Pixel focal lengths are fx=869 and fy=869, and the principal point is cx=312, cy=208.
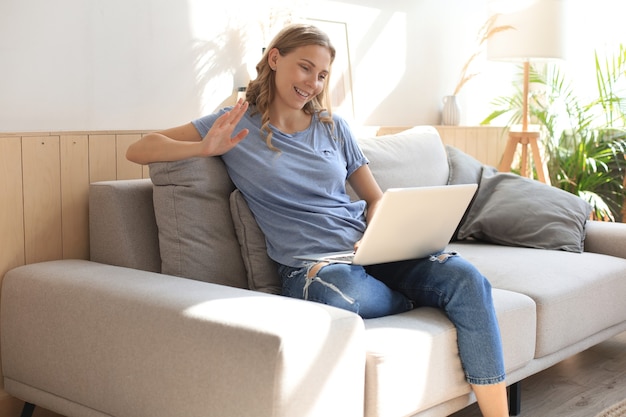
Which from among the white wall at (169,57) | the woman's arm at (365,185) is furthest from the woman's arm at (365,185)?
the white wall at (169,57)

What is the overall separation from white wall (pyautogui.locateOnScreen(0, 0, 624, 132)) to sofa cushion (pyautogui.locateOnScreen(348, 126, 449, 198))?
55 cm

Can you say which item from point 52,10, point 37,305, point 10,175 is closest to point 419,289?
point 37,305

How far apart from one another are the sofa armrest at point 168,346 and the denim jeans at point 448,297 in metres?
0.22

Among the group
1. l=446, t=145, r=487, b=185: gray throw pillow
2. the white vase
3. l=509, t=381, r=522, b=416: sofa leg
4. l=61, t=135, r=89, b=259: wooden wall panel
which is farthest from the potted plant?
l=61, t=135, r=89, b=259: wooden wall panel

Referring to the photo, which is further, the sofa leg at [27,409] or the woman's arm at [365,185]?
the woman's arm at [365,185]

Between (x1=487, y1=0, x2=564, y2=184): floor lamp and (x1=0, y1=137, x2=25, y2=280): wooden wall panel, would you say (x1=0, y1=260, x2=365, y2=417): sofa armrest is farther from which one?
(x1=487, y1=0, x2=564, y2=184): floor lamp

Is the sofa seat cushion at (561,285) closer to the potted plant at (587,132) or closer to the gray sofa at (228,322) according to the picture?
the gray sofa at (228,322)

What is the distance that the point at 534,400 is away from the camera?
9.41ft

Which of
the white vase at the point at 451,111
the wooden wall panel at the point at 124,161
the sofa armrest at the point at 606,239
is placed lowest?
the sofa armrest at the point at 606,239

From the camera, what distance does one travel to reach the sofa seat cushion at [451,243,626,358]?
2689 millimetres

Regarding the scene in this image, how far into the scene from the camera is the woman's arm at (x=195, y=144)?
7.82 feet

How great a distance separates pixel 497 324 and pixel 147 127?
1441mm

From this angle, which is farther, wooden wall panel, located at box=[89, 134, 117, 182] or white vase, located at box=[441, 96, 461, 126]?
white vase, located at box=[441, 96, 461, 126]

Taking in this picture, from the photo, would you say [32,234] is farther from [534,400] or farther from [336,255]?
[534,400]
